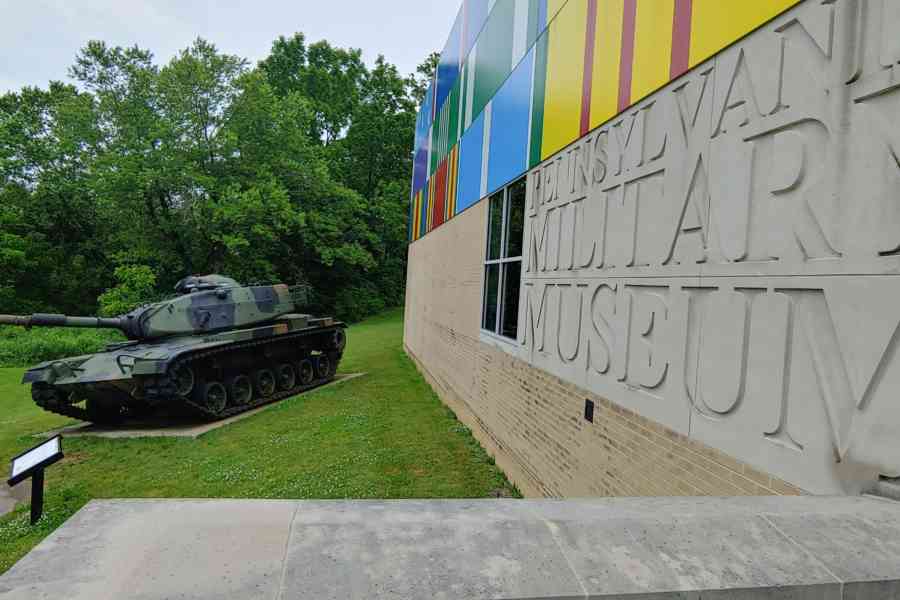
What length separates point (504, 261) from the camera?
7.22m

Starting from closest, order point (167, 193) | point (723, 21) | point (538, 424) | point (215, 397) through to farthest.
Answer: point (723, 21)
point (538, 424)
point (215, 397)
point (167, 193)

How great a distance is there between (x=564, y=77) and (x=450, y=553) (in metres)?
4.91

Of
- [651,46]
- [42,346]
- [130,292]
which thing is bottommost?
[42,346]

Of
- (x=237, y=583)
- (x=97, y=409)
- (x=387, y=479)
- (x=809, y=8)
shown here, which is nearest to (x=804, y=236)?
(x=809, y=8)

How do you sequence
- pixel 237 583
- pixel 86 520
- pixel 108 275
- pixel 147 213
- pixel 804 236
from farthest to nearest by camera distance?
pixel 108 275
pixel 147 213
pixel 804 236
pixel 86 520
pixel 237 583

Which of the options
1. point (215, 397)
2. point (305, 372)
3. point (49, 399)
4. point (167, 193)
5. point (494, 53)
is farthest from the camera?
point (167, 193)

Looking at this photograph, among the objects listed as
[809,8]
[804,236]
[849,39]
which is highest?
[809,8]

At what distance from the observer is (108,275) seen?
2881cm

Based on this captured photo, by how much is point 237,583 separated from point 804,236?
254 cm

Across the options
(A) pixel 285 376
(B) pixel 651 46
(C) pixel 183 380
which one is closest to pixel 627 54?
(B) pixel 651 46

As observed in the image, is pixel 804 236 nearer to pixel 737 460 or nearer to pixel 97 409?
pixel 737 460

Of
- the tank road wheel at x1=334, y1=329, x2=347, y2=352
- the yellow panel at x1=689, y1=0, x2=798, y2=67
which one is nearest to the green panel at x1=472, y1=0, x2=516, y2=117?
the yellow panel at x1=689, y1=0, x2=798, y2=67

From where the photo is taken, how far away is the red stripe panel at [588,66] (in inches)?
189

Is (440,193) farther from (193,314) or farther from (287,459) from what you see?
(287,459)
